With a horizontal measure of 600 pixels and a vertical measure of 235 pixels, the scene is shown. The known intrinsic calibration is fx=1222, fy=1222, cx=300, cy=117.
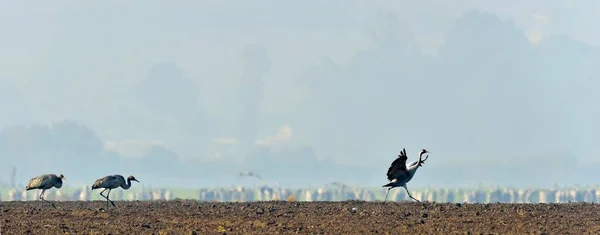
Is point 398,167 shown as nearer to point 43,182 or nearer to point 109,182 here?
point 109,182

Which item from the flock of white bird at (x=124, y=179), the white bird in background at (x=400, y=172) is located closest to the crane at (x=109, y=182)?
the flock of white bird at (x=124, y=179)

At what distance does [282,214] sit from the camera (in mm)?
34938

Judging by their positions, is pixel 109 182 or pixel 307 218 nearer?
pixel 307 218

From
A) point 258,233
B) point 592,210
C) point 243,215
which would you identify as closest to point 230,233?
point 258,233

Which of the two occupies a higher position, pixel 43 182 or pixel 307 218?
pixel 43 182

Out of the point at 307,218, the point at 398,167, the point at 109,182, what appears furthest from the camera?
the point at 109,182

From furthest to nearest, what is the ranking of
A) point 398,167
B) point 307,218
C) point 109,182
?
point 109,182 → point 398,167 → point 307,218

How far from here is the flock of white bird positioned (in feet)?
126

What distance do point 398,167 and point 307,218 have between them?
574 centimetres

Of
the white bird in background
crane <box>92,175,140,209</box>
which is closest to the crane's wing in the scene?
the white bird in background

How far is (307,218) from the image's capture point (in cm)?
3350

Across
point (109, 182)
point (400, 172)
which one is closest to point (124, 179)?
point (109, 182)

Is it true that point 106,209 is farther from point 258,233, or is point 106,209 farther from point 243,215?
point 258,233

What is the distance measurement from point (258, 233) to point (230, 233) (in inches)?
27.9
